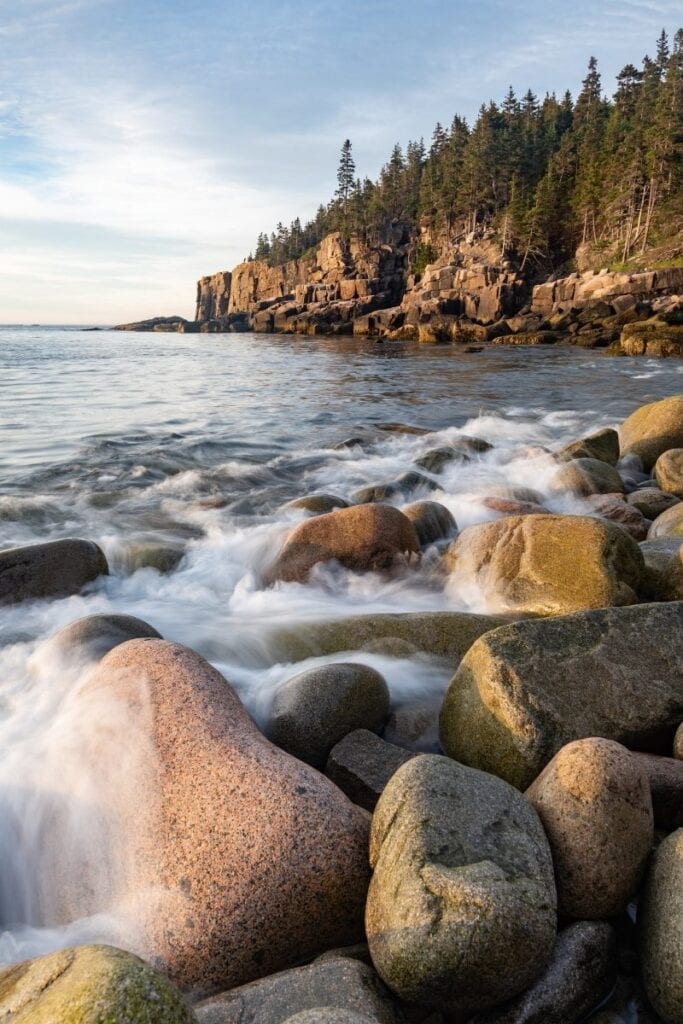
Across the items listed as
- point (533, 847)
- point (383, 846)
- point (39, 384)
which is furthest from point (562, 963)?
point (39, 384)

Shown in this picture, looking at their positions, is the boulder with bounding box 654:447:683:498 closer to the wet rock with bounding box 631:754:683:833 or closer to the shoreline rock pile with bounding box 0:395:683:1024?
the shoreline rock pile with bounding box 0:395:683:1024

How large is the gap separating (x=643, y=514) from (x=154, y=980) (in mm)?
8055

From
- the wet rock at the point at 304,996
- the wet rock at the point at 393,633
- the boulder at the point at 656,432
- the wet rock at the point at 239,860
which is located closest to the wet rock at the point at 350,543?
the wet rock at the point at 393,633

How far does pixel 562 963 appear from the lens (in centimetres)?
257

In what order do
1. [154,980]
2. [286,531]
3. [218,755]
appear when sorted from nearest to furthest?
[154,980], [218,755], [286,531]

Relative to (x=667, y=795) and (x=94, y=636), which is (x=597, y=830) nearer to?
(x=667, y=795)

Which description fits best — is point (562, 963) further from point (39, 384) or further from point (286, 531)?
point (39, 384)

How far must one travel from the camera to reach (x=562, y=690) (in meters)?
3.85

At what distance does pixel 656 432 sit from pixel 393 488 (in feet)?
15.8

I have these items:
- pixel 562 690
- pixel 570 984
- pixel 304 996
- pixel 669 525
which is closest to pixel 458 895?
pixel 570 984

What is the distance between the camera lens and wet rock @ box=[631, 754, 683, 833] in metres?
3.37

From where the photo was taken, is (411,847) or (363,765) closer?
(411,847)

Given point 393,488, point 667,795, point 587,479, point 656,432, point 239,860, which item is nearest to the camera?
point 239,860

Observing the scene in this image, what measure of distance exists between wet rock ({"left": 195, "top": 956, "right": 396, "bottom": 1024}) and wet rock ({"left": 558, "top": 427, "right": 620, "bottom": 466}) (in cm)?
1021
